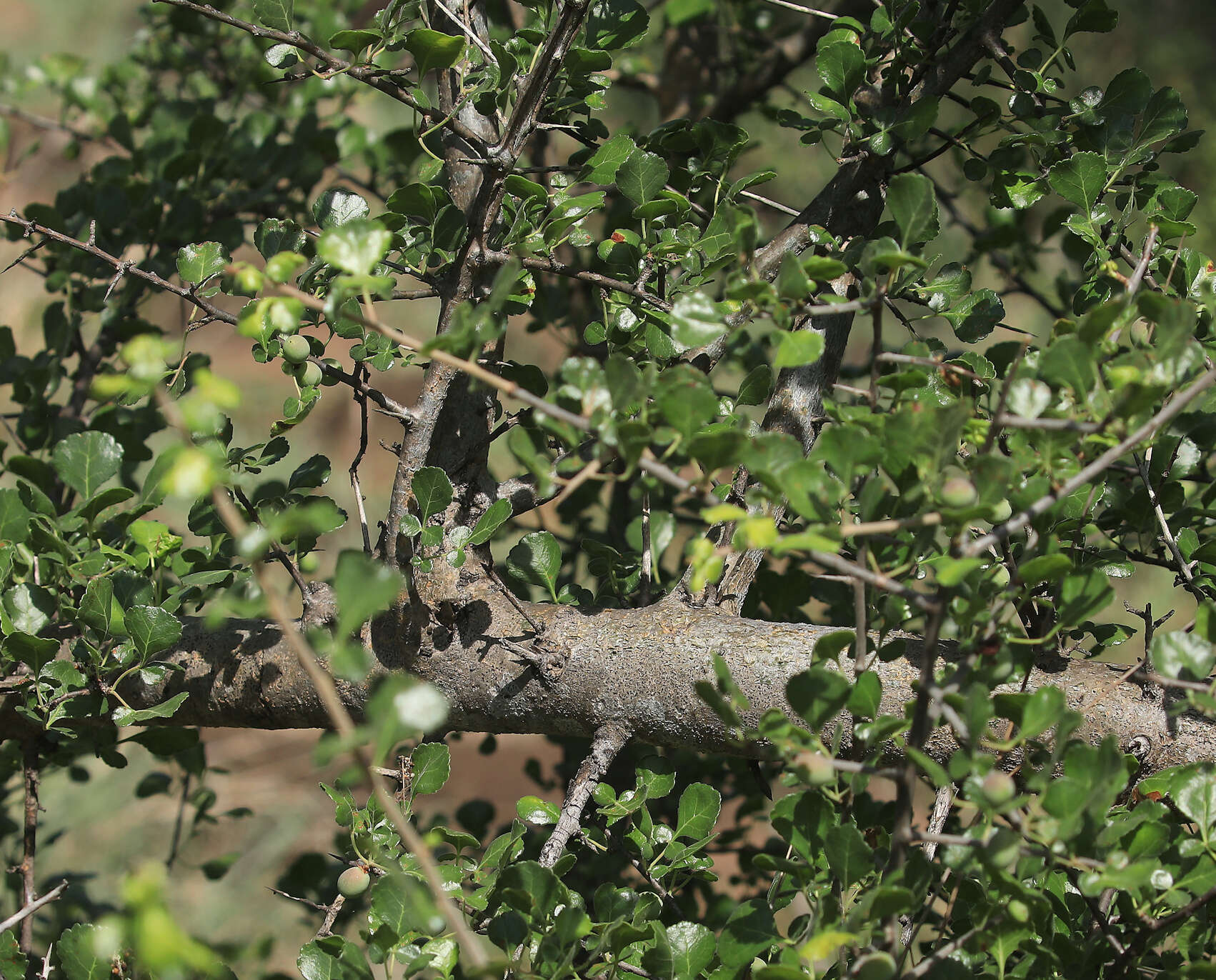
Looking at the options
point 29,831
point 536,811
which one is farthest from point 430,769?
point 29,831

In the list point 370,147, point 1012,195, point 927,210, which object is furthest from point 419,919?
point 370,147

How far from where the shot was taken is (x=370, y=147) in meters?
1.23

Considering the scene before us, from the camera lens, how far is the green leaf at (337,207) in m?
0.65

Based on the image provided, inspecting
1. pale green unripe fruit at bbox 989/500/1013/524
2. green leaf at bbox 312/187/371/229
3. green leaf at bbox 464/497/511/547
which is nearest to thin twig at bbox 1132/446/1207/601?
pale green unripe fruit at bbox 989/500/1013/524

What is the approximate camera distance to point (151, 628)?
663mm

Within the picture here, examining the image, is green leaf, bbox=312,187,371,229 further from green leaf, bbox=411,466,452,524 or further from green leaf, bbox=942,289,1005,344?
green leaf, bbox=942,289,1005,344

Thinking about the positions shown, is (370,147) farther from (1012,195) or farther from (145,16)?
(1012,195)

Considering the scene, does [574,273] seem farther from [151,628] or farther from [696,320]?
[151,628]

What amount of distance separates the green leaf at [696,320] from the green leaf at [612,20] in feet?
0.99

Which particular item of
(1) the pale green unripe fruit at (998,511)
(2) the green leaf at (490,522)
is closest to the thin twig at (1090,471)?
(1) the pale green unripe fruit at (998,511)

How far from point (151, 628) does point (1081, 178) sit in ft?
2.27

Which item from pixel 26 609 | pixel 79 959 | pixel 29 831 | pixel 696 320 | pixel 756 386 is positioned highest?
pixel 696 320

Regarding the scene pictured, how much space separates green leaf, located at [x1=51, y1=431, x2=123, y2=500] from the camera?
71cm

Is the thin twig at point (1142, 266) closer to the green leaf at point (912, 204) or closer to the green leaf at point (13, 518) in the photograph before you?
the green leaf at point (912, 204)
